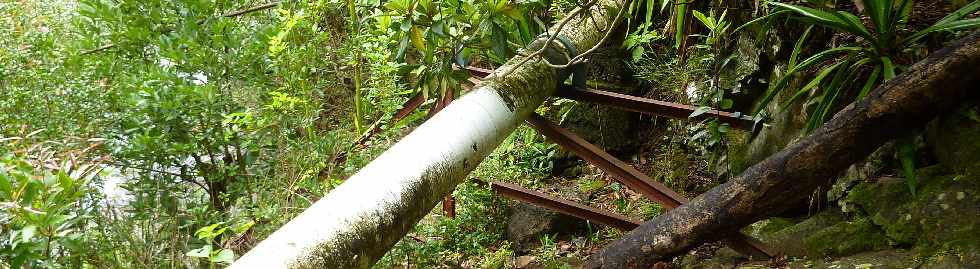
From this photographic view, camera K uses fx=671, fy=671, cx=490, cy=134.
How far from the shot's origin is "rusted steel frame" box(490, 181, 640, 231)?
10.2 feet

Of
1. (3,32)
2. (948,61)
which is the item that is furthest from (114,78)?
(948,61)

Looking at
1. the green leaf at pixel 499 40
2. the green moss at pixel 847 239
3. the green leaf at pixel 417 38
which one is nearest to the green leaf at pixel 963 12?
the green moss at pixel 847 239

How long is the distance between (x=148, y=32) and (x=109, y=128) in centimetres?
44

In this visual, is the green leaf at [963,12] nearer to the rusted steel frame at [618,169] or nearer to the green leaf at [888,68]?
the green leaf at [888,68]

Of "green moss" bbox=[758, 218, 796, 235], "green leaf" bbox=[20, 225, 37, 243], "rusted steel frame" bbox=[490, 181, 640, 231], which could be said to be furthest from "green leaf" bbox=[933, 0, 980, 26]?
"green leaf" bbox=[20, 225, 37, 243]

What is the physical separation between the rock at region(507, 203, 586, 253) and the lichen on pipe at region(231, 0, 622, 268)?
0.95 meters

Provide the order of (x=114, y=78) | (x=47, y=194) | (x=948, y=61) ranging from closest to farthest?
(x=47, y=194) < (x=948, y=61) < (x=114, y=78)

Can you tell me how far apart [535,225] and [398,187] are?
5.90 feet

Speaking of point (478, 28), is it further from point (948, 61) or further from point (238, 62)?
point (948, 61)

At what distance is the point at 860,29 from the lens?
254 centimetres

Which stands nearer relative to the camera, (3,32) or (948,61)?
(948,61)

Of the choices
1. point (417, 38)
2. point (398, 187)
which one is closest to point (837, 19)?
point (417, 38)

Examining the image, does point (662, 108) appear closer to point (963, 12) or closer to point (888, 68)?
point (888, 68)

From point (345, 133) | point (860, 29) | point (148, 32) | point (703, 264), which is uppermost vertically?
point (148, 32)
